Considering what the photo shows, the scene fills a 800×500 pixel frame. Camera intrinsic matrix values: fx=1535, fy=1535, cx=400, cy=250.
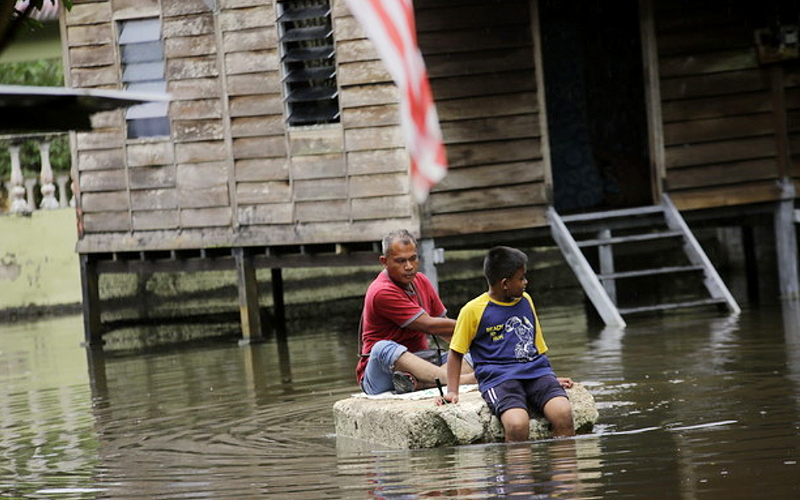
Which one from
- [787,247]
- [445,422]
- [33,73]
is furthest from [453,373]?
[33,73]

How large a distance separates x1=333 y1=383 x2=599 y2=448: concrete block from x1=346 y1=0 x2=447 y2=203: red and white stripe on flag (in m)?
4.03

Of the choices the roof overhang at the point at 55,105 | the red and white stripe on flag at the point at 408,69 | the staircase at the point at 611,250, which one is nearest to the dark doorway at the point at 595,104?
the staircase at the point at 611,250

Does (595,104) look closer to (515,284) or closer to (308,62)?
(308,62)

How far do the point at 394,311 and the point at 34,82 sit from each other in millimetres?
20783

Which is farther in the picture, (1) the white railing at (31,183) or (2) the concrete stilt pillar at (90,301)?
(1) the white railing at (31,183)

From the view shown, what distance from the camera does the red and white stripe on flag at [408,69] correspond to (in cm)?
408

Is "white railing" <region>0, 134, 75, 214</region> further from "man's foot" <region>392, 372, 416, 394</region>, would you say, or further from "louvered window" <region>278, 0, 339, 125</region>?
"man's foot" <region>392, 372, 416, 394</region>

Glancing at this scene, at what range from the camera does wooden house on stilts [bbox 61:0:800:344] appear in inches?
639

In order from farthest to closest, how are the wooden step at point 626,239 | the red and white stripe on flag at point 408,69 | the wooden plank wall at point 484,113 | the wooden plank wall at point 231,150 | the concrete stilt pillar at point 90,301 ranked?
1. the concrete stilt pillar at point 90,301
2. the wooden plank wall at point 231,150
3. the wooden plank wall at point 484,113
4. the wooden step at point 626,239
5. the red and white stripe on flag at point 408,69

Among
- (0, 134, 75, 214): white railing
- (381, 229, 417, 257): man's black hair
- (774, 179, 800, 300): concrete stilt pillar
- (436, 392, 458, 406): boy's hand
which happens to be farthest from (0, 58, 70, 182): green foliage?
(436, 392, 458, 406): boy's hand

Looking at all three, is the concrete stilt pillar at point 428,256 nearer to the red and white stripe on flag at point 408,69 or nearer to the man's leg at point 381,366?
the man's leg at point 381,366

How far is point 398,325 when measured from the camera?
908 centimetres

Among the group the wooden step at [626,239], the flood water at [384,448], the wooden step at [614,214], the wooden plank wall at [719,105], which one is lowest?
the flood water at [384,448]

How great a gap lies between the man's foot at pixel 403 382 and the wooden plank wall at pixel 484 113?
7207 mm
